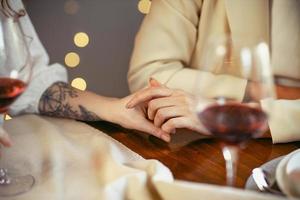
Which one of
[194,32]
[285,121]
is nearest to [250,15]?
[194,32]

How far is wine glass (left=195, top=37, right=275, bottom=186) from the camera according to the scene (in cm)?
60

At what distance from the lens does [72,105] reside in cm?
100

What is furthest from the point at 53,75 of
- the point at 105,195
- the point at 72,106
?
the point at 105,195

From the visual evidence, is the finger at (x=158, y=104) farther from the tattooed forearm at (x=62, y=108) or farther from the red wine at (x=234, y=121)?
the red wine at (x=234, y=121)

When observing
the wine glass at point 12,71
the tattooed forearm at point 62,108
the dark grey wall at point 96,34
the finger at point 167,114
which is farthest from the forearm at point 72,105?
the dark grey wall at point 96,34

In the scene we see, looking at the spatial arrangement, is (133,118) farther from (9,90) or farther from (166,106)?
(9,90)

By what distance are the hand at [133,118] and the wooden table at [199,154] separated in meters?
0.01

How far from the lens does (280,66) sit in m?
1.13

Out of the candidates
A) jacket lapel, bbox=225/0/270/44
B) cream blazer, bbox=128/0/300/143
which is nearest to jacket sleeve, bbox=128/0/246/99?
cream blazer, bbox=128/0/300/143

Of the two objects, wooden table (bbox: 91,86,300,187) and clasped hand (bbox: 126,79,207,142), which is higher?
clasped hand (bbox: 126,79,207,142)

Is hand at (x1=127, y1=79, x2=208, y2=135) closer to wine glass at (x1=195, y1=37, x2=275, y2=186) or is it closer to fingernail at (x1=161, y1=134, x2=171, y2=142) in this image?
fingernail at (x1=161, y1=134, x2=171, y2=142)

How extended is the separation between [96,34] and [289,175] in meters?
1.09

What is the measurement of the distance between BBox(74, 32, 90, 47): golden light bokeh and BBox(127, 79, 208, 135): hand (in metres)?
0.68

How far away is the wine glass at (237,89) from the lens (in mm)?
601
